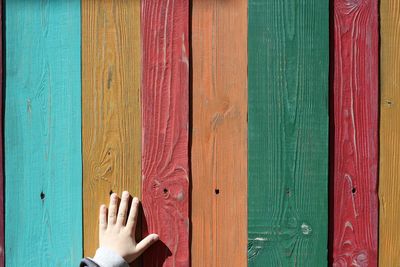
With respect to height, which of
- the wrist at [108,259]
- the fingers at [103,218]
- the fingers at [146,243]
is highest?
the fingers at [103,218]

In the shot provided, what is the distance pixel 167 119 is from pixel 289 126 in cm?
41

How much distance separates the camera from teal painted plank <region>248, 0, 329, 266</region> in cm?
180

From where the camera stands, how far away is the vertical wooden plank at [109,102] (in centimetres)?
184

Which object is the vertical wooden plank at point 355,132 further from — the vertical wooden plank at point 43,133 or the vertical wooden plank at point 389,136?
the vertical wooden plank at point 43,133

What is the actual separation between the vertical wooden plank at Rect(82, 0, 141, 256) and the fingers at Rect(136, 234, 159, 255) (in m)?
0.15

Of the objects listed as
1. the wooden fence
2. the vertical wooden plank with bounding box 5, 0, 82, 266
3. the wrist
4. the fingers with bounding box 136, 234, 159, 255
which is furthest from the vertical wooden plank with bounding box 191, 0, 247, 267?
the vertical wooden plank with bounding box 5, 0, 82, 266

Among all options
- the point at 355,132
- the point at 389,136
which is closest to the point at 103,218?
the point at 355,132

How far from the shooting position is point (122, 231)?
1814mm

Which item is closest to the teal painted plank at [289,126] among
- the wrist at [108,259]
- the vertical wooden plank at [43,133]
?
the wrist at [108,259]

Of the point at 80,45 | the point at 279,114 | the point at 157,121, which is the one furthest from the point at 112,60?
the point at 279,114

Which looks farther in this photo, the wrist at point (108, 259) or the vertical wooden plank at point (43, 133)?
the vertical wooden plank at point (43, 133)

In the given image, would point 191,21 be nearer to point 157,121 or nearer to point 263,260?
point 157,121

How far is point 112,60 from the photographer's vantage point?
1851 mm

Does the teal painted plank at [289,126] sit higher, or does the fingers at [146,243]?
the teal painted plank at [289,126]
